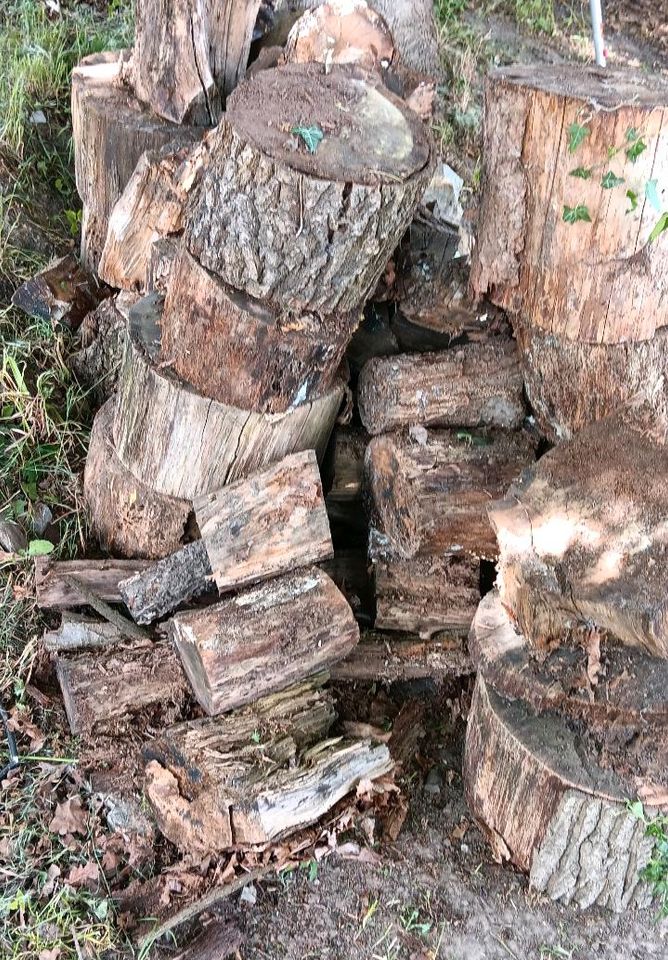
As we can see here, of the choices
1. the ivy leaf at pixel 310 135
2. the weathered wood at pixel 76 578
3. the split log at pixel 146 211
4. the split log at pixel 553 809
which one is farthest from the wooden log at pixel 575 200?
the weathered wood at pixel 76 578

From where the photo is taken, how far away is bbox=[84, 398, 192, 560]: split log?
307 centimetres

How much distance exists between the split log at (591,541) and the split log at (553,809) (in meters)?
0.33

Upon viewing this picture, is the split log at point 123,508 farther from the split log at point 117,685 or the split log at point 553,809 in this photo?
the split log at point 553,809

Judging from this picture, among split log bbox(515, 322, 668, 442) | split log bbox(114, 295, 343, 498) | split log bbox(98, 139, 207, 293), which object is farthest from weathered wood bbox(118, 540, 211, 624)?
split log bbox(515, 322, 668, 442)

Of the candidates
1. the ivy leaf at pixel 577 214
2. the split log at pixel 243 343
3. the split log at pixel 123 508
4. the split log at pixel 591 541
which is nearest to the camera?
the split log at pixel 591 541

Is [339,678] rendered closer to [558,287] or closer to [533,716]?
[533,716]

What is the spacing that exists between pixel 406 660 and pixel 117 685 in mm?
1036

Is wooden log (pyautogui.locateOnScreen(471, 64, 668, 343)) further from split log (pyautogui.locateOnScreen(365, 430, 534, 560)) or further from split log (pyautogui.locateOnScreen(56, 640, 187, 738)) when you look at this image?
split log (pyautogui.locateOnScreen(56, 640, 187, 738))

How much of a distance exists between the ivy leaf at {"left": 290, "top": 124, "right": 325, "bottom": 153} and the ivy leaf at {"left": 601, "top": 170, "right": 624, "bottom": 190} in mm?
817

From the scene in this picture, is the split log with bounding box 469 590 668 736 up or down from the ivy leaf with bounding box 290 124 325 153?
down

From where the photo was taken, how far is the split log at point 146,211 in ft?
10.2

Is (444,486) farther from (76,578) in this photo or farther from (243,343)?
(76,578)

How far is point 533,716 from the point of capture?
2.42 metres

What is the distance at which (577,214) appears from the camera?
2434 mm
